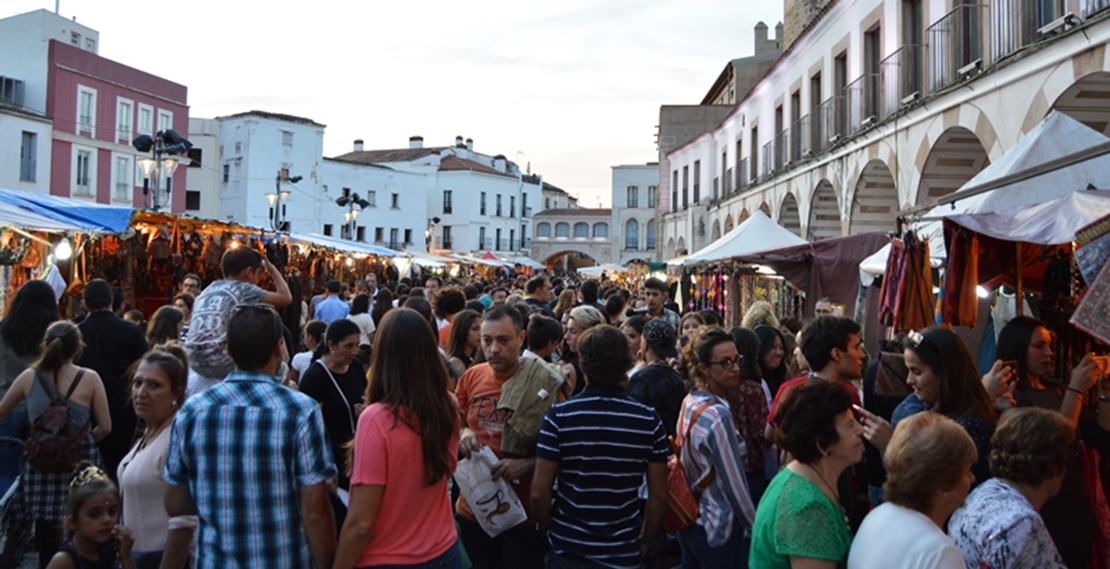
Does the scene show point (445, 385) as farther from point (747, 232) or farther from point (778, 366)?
point (747, 232)

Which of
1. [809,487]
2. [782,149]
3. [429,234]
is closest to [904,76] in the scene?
[782,149]

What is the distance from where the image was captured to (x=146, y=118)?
33.9 metres

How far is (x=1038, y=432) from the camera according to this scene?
2834 millimetres

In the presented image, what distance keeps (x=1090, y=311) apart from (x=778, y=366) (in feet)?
6.90

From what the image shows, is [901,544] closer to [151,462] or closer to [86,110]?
[151,462]

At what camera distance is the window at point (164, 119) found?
34.7 m

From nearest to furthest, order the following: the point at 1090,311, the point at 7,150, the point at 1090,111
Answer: the point at 1090,311
the point at 1090,111
the point at 7,150

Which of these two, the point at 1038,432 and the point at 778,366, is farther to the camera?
the point at 778,366

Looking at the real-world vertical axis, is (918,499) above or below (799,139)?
below

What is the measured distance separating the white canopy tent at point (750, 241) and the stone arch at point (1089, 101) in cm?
349

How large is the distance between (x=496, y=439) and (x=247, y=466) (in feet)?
A: 4.73

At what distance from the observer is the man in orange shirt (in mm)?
3740

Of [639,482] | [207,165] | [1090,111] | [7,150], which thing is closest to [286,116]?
[207,165]

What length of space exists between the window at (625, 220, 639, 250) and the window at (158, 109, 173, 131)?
32792 millimetres
